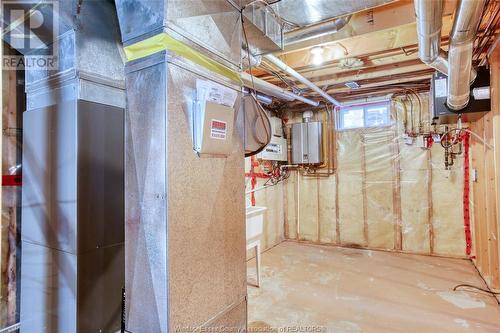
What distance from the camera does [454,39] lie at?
1932 mm

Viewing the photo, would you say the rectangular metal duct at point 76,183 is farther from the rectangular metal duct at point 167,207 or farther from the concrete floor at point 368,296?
the concrete floor at point 368,296

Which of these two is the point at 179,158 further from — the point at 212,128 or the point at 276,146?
the point at 276,146

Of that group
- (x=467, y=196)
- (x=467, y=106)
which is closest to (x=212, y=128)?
(x=467, y=106)

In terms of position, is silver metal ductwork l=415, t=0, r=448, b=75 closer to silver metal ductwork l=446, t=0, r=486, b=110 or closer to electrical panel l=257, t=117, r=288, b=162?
silver metal ductwork l=446, t=0, r=486, b=110

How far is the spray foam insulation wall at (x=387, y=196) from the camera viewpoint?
13.5 feet

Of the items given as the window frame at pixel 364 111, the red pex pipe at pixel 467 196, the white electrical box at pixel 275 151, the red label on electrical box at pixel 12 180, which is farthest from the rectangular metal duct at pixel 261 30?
the red pex pipe at pixel 467 196

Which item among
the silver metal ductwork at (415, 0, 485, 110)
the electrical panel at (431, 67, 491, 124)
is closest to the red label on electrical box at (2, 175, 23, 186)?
the silver metal ductwork at (415, 0, 485, 110)

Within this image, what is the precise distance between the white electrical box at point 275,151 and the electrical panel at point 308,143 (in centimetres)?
16

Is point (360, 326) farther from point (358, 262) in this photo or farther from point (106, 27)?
point (106, 27)

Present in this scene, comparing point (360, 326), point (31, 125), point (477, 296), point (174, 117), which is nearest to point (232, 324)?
point (174, 117)

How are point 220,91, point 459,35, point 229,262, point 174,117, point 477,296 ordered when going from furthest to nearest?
point 477,296
point 459,35
point 229,262
point 220,91
point 174,117

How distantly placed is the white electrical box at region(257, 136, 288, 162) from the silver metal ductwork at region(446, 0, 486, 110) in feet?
7.43

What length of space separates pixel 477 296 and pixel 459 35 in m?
2.40

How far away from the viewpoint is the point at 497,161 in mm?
2648
